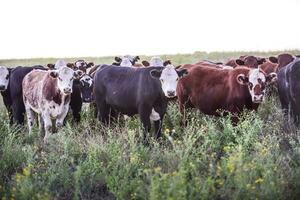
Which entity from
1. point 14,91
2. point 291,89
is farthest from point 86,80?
point 291,89

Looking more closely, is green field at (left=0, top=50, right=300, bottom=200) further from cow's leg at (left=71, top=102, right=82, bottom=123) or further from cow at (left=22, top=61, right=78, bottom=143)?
cow's leg at (left=71, top=102, right=82, bottom=123)

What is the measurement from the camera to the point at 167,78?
29.9ft

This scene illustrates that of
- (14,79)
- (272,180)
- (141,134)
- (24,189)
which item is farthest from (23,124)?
(272,180)

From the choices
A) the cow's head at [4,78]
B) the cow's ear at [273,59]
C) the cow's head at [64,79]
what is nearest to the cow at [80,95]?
the cow's head at [64,79]

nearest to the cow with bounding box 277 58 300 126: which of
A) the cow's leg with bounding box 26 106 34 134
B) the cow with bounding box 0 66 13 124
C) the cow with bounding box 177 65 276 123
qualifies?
the cow with bounding box 177 65 276 123

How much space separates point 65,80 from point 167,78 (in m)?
2.22

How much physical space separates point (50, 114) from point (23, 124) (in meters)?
1.90

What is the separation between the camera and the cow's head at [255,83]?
30.6 feet

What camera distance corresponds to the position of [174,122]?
10734mm

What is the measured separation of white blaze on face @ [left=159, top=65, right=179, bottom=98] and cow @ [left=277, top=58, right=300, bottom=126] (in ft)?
7.82

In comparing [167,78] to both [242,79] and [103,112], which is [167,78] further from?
[103,112]

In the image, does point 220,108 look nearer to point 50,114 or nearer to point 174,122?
point 174,122

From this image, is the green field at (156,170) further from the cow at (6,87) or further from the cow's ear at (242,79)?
the cow at (6,87)

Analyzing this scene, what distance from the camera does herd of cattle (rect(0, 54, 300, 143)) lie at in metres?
9.37
